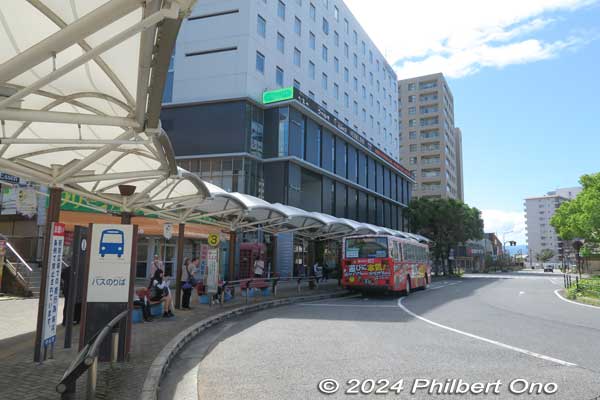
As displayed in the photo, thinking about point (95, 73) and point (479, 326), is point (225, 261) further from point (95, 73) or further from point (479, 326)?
point (95, 73)

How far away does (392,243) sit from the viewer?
19.7 meters

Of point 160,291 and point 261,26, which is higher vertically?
point 261,26

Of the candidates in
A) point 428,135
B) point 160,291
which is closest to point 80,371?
point 160,291

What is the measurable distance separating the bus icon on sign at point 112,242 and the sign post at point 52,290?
2.42ft

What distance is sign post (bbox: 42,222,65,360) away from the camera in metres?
6.77

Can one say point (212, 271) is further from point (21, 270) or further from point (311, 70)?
point (311, 70)

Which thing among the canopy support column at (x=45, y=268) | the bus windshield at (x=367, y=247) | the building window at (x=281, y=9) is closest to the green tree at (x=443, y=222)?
the building window at (x=281, y=9)

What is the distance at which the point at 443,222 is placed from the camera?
167 feet

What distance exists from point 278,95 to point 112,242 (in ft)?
85.9

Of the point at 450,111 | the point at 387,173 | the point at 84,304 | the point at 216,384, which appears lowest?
the point at 216,384

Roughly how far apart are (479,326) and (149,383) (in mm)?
8214

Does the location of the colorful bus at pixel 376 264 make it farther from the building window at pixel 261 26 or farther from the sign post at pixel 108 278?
the building window at pixel 261 26

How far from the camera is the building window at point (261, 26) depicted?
108 feet

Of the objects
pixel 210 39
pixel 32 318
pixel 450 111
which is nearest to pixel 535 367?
pixel 32 318
